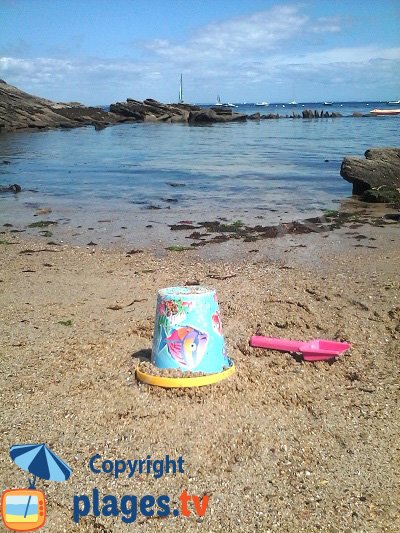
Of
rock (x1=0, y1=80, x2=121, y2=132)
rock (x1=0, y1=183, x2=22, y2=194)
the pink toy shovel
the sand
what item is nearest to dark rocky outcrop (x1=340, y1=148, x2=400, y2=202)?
the sand

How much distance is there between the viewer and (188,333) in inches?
138

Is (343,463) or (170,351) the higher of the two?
(170,351)

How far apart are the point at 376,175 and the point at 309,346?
988 cm

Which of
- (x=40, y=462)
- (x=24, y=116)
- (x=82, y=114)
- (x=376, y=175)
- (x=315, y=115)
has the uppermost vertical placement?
(x=315, y=115)

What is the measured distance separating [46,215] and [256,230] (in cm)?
457

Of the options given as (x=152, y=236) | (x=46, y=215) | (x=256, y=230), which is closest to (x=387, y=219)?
(x=256, y=230)

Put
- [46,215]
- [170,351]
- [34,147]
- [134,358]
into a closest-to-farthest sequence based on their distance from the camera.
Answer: [170,351], [134,358], [46,215], [34,147]

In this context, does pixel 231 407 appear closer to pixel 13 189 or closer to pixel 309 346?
pixel 309 346

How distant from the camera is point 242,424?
10.3 feet

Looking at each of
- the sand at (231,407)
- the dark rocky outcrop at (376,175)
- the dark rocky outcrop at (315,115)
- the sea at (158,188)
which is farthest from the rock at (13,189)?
the dark rocky outcrop at (315,115)

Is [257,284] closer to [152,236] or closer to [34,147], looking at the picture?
[152,236]

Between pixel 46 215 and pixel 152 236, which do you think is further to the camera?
pixel 46 215

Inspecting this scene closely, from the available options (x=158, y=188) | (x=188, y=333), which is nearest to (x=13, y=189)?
(x=158, y=188)

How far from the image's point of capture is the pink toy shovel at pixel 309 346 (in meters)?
3.99
